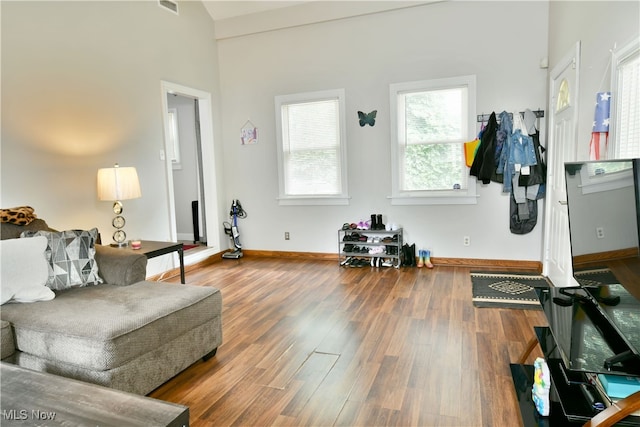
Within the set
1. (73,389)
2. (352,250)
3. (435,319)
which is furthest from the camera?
(352,250)

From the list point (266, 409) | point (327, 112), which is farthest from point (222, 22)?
point (266, 409)

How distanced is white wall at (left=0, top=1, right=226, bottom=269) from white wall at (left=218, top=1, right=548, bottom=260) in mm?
954

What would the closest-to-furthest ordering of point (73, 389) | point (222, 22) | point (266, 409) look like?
point (73, 389)
point (266, 409)
point (222, 22)

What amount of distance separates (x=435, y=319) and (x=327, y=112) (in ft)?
9.92

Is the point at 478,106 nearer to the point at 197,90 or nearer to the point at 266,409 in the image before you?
the point at 197,90

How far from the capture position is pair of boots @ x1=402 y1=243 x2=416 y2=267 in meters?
4.74

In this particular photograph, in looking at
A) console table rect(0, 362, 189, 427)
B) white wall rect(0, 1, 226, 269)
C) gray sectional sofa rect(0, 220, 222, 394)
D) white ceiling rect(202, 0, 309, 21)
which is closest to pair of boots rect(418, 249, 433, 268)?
gray sectional sofa rect(0, 220, 222, 394)

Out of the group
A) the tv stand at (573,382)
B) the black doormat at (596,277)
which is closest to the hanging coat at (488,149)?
the tv stand at (573,382)

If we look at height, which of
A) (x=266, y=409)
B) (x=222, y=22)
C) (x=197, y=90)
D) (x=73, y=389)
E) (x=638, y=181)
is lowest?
(x=266, y=409)

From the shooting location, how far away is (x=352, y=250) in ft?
16.3

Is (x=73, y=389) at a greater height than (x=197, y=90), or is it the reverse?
(x=197, y=90)

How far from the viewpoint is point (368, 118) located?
192 inches

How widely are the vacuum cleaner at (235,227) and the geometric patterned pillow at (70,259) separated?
283 centimetres

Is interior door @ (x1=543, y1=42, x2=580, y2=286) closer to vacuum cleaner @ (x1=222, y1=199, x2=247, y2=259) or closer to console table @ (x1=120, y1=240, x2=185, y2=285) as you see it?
console table @ (x1=120, y1=240, x2=185, y2=285)
